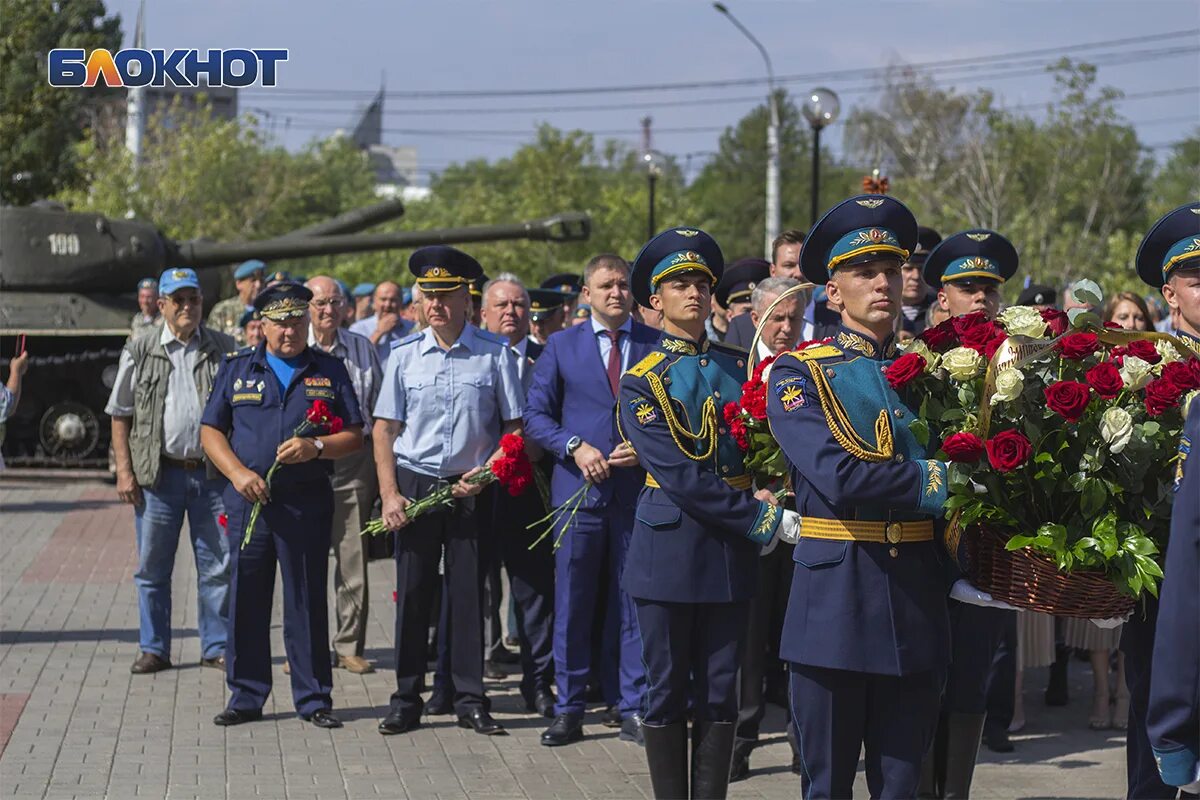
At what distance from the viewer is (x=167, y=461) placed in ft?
30.3

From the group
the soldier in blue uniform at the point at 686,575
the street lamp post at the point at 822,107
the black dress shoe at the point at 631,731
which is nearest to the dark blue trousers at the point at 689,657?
the soldier in blue uniform at the point at 686,575

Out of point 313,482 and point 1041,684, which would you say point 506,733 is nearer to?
point 313,482

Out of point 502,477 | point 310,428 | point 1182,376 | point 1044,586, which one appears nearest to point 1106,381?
point 1182,376

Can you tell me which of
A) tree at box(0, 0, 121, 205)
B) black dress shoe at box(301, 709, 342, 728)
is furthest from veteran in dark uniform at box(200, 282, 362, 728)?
tree at box(0, 0, 121, 205)

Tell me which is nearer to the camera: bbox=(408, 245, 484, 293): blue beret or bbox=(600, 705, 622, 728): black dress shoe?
bbox=(408, 245, 484, 293): blue beret

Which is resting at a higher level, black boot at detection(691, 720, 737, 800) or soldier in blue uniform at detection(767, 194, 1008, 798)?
soldier in blue uniform at detection(767, 194, 1008, 798)

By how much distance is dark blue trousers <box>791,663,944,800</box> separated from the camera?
192 inches

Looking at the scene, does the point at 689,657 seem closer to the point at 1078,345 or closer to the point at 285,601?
the point at 1078,345

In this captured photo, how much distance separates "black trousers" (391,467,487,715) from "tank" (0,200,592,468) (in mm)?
12048

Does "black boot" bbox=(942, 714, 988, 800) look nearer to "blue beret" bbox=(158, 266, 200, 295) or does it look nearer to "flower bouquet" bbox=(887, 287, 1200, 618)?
"flower bouquet" bbox=(887, 287, 1200, 618)

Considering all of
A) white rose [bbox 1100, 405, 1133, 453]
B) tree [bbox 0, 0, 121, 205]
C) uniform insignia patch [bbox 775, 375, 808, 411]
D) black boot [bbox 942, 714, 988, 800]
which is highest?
tree [bbox 0, 0, 121, 205]

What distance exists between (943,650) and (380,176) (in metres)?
144

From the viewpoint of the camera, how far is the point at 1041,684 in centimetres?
950

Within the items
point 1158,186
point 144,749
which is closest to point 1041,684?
point 144,749
